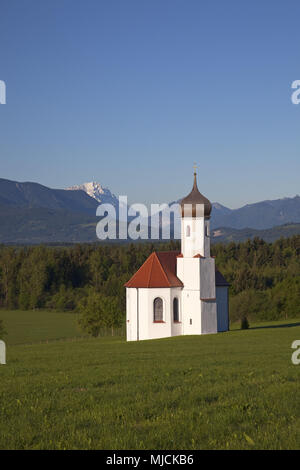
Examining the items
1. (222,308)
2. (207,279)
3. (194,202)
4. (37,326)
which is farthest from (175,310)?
(37,326)

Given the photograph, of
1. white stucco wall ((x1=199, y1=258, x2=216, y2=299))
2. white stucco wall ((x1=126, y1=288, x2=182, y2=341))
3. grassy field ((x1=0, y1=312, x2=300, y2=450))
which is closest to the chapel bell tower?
white stucco wall ((x1=199, y1=258, x2=216, y2=299))

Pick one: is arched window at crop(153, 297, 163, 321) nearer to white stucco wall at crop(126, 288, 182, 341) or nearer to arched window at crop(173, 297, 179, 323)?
white stucco wall at crop(126, 288, 182, 341)

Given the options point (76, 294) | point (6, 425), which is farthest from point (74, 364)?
point (76, 294)

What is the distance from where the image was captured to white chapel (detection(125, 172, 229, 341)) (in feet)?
165

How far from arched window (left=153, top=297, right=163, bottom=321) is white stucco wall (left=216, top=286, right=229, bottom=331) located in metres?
5.59

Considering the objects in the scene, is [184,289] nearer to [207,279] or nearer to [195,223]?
[207,279]

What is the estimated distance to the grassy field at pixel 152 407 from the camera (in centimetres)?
953

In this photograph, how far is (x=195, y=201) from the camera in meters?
50.8

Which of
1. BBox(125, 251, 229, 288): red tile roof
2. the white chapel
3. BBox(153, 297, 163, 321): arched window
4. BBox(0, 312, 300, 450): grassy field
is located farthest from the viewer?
BBox(153, 297, 163, 321): arched window

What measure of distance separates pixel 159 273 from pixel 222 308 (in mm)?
7020

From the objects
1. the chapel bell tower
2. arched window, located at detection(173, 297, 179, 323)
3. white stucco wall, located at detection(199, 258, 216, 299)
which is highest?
the chapel bell tower

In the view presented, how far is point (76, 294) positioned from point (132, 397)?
109 m

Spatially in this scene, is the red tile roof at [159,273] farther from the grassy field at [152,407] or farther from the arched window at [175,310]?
the grassy field at [152,407]
